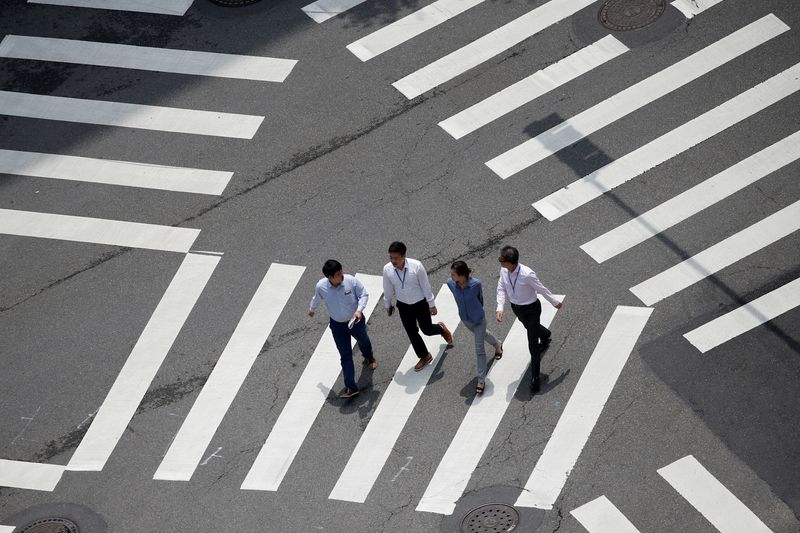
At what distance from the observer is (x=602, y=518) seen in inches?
452

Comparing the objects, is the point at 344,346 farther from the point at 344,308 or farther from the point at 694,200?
the point at 694,200

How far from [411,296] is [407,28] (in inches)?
236

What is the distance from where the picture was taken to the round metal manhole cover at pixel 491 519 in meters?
11.6

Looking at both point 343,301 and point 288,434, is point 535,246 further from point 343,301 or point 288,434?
point 288,434

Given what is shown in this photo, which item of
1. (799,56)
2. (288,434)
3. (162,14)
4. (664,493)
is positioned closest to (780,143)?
(799,56)


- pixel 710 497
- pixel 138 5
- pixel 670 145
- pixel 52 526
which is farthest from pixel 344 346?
pixel 138 5

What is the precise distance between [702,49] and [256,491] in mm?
8640

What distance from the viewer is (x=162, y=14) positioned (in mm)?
17938

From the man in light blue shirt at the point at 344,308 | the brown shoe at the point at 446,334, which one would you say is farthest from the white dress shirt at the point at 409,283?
the brown shoe at the point at 446,334

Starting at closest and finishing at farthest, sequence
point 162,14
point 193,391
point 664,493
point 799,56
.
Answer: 1. point 664,493
2. point 193,391
3. point 799,56
4. point 162,14

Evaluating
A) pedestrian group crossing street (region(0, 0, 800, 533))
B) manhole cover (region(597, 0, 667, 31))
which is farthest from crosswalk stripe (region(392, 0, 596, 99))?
manhole cover (region(597, 0, 667, 31))

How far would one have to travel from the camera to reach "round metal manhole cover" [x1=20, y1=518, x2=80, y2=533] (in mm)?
12305

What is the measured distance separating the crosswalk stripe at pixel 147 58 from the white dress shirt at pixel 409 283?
523 cm

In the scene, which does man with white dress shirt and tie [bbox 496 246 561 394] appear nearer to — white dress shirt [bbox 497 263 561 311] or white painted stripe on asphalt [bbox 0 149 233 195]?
white dress shirt [bbox 497 263 561 311]
